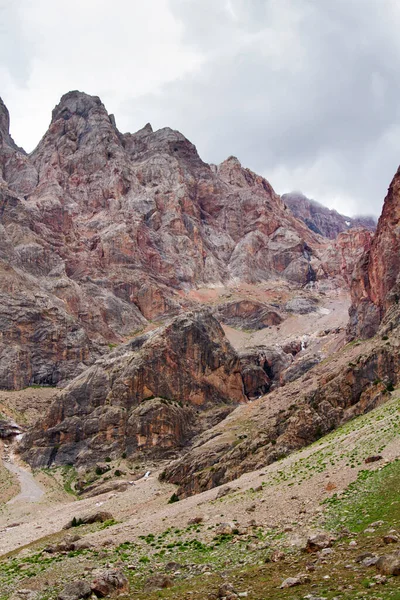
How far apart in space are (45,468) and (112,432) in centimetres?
1178

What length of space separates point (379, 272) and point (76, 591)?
87097 mm

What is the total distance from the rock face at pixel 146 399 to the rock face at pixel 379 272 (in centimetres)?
2781

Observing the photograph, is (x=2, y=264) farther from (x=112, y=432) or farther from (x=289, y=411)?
(x=289, y=411)

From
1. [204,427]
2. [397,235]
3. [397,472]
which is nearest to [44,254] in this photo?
[204,427]

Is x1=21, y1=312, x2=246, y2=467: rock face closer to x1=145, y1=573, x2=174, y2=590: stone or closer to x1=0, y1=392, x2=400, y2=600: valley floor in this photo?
x1=0, y1=392, x2=400, y2=600: valley floor

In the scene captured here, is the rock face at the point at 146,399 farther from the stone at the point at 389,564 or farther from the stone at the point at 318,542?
the stone at the point at 389,564

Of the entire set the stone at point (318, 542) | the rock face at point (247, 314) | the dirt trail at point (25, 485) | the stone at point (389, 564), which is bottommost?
the stone at point (318, 542)

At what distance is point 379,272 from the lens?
317ft

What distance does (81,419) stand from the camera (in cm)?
9569

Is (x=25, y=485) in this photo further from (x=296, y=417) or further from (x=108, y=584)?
(x=108, y=584)

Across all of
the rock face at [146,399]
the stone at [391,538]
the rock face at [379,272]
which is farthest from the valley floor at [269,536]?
the rock face at [379,272]

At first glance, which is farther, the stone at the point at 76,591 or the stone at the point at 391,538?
the stone at the point at 76,591

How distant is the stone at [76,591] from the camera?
18.2 m

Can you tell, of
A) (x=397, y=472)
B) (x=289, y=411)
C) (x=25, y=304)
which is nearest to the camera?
(x=397, y=472)
